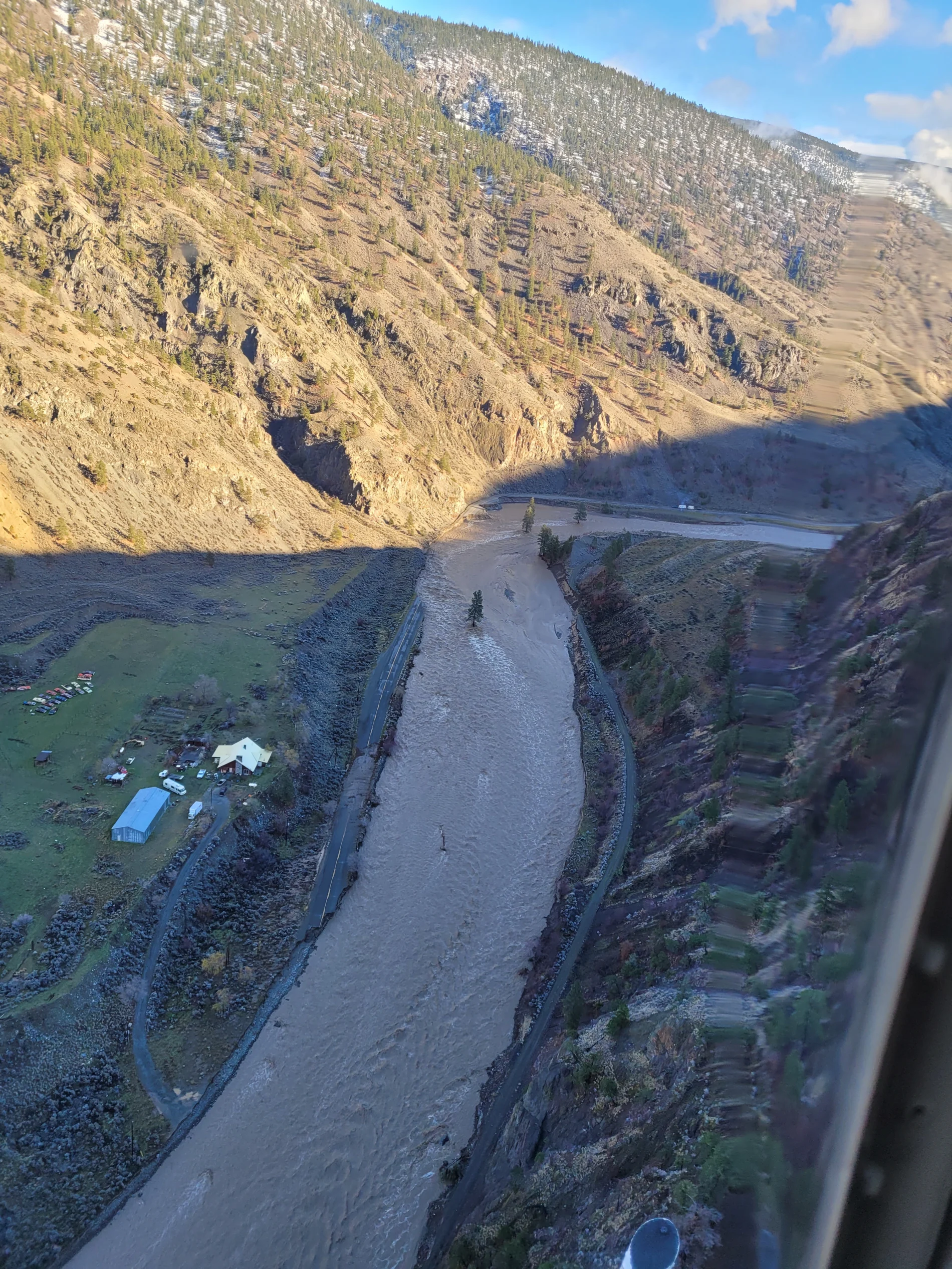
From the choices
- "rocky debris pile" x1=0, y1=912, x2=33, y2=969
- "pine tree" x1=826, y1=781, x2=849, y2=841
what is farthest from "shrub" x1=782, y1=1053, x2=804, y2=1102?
"rocky debris pile" x1=0, y1=912, x2=33, y2=969

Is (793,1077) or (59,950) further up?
(793,1077)

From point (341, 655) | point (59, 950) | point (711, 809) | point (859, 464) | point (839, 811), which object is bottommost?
point (59, 950)

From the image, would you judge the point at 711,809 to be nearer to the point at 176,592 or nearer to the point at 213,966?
the point at 213,966

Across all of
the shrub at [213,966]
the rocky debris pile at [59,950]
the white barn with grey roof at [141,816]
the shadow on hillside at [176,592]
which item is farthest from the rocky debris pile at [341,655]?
the rocky debris pile at [59,950]

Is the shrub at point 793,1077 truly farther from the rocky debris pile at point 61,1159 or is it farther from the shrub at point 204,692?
the shrub at point 204,692

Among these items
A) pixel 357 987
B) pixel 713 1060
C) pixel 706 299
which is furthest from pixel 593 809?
pixel 706 299

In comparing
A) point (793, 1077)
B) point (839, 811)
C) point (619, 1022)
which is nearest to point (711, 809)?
point (619, 1022)
